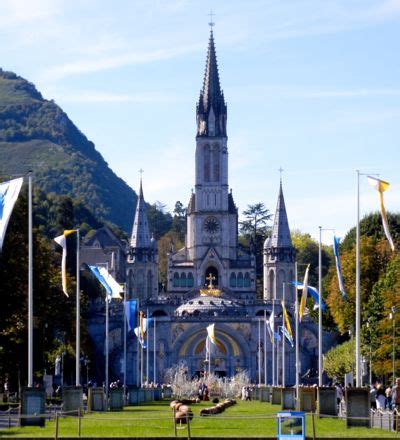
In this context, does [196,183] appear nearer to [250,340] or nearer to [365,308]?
[250,340]

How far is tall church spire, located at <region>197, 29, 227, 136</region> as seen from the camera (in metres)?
185

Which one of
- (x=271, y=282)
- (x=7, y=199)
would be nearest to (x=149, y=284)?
(x=271, y=282)

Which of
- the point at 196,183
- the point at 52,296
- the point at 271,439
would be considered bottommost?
the point at 271,439

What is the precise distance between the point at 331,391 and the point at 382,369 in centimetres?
3729

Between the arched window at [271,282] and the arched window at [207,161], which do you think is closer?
the arched window at [271,282]

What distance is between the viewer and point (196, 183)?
611 ft

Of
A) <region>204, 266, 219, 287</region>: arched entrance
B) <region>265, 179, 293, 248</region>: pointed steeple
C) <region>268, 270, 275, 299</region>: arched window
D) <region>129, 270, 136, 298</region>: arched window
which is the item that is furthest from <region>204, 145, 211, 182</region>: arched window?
<region>129, 270, 136, 298</region>: arched window

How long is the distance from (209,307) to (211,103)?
3198cm

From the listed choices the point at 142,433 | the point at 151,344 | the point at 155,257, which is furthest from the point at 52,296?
the point at 155,257

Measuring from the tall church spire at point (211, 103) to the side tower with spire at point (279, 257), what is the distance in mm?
11997

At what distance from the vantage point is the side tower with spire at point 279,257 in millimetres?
179750

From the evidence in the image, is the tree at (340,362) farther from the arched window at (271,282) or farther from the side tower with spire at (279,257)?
the side tower with spire at (279,257)

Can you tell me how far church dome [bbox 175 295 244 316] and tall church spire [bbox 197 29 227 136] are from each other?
2654 cm

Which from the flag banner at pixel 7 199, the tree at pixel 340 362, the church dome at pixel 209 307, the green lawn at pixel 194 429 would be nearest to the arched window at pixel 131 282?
the church dome at pixel 209 307
